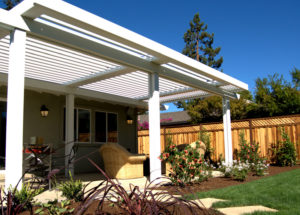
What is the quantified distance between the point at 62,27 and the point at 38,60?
170 centimetres

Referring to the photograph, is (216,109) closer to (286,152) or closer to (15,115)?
(286,152)

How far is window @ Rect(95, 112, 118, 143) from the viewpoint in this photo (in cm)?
1100

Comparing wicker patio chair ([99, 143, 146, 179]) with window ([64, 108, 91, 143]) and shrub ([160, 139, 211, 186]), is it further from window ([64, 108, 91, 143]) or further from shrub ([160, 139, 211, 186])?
window ([64, 108, 91, 143])

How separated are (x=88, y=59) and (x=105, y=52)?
0.86m

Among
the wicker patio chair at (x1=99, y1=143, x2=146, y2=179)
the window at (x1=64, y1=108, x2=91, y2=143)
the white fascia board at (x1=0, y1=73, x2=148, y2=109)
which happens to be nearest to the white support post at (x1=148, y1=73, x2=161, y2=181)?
the wicker patio chair at (x1=99, y1=143, x2=146, y2=179)

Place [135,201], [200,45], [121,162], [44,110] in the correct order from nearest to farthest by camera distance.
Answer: [135,201]
[121,162]
[44,110]
[200,45]

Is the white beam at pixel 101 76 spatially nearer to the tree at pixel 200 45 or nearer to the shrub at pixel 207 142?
the shrub at pixel 207 142

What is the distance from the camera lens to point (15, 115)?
412 centimetres

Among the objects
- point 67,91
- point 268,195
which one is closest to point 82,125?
point 67,91

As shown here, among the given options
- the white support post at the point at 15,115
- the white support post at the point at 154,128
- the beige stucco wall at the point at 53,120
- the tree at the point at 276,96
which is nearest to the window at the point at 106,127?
the beige stucco wall at the point at 53,120

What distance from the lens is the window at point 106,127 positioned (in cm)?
1100

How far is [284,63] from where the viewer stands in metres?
26.4

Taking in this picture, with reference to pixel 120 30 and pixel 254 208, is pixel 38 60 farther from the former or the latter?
pixel 254 208

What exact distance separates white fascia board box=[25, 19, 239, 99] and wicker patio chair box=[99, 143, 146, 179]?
2.30 metres
